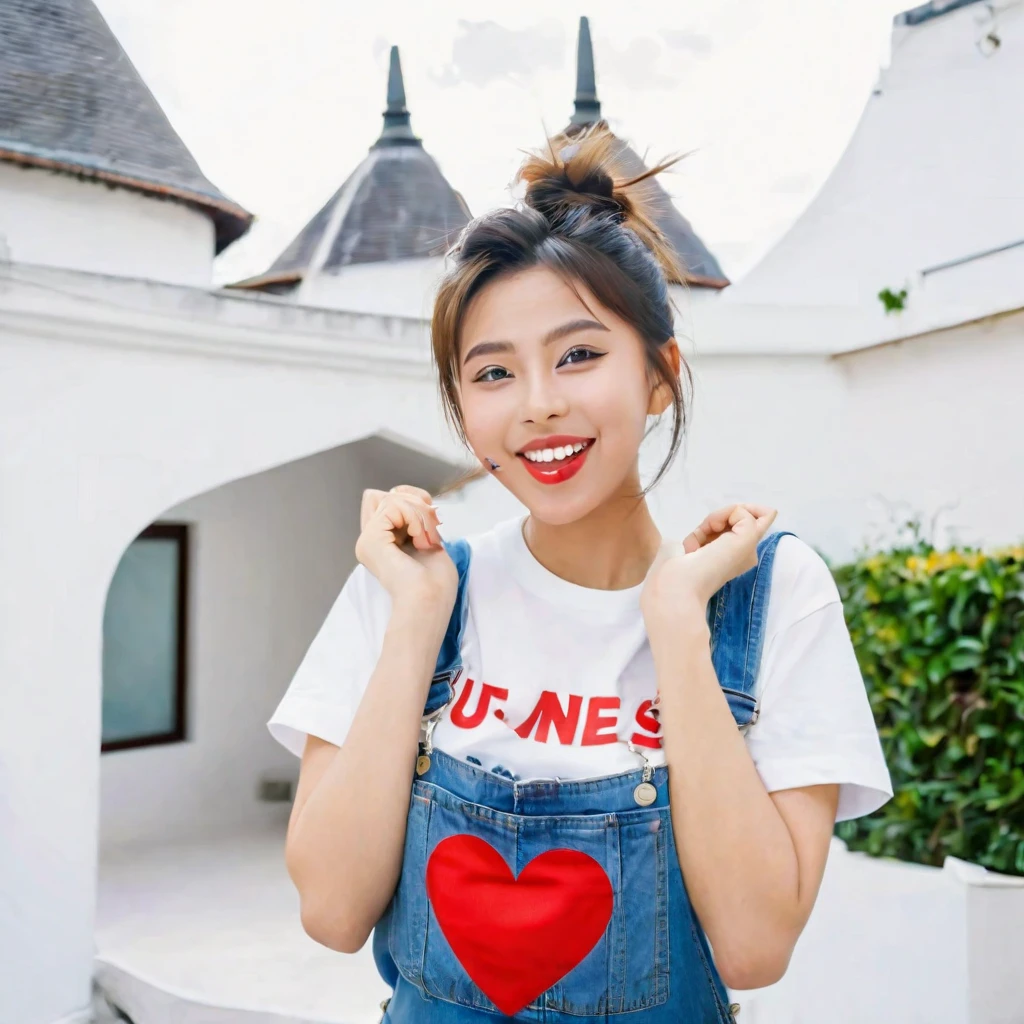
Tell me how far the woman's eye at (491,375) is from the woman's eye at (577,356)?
6cm

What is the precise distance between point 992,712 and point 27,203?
453cm

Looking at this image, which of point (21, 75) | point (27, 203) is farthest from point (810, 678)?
point (21, 75)

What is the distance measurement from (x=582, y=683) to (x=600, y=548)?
176 millimetres

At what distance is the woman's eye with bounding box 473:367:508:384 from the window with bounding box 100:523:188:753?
4469 mm

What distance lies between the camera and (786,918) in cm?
95

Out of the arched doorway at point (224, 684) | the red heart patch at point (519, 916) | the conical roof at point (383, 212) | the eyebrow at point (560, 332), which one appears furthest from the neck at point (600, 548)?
the conical roof at point (383, 212)

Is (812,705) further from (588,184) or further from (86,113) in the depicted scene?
(86,113)

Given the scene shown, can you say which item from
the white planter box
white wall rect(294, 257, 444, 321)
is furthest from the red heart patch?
white wall rect(294, 257, 444, 321)

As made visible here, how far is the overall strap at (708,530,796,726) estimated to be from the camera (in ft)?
3.31

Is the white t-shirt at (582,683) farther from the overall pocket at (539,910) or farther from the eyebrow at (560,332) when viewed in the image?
the eyebrow at (560,332)

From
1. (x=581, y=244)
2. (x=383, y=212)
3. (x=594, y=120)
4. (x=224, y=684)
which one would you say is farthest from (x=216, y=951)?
(x=594, y=120)

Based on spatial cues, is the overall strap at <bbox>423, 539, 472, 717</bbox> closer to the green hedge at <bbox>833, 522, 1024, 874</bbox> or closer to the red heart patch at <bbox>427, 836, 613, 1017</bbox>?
the red heart patch at <bbox>427, 836, 613, 1017</bbox>

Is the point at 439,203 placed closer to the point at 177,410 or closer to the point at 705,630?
the point at 177,410

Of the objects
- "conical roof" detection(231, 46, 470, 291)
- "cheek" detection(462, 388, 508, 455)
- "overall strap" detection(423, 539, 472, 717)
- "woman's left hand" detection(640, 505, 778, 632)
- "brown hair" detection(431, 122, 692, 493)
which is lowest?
"overall strap" detection(423, 539, 472, 717)
